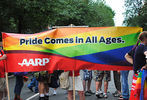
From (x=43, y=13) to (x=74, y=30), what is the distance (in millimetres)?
15083

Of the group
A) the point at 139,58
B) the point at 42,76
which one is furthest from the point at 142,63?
the point at 42,76

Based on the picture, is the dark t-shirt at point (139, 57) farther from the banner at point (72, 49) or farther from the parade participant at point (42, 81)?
the parade participant at point (42, 81)

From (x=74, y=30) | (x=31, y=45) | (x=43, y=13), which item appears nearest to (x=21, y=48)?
(x=31, y=45)

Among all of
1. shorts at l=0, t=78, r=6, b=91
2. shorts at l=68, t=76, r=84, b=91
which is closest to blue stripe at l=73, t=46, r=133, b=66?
shorts at l=68, t=76, r=84, b=91

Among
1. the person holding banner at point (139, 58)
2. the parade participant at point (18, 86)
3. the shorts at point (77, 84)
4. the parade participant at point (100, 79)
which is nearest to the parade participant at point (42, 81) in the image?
the parade participant at point (18, 86)

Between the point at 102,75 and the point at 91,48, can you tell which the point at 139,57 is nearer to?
the point at 91,48

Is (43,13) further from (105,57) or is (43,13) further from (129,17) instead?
(129,17)

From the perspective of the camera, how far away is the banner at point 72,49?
620 cm

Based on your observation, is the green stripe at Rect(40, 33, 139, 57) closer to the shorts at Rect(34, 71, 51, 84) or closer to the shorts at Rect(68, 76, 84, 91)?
the shorts at Rect(68, 76, 84, 91)

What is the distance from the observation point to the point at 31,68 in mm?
6270

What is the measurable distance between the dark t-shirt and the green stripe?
4.22ft

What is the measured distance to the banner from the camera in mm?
6203

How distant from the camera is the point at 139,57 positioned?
16.2 feet

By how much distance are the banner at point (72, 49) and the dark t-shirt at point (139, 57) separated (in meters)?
1.26
